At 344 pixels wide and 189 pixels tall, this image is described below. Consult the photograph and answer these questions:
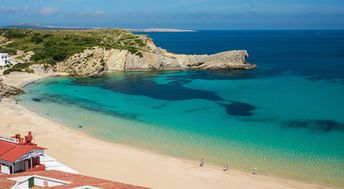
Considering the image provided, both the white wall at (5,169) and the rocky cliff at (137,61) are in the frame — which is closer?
the white wall at (5,169)

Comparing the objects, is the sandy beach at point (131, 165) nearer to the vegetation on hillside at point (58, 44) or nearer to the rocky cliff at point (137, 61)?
the rocky cliff at point (137, 61)

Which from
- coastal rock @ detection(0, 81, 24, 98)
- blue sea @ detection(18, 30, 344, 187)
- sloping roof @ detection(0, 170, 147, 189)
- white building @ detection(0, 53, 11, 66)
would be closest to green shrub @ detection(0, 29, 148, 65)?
white building @ detection(0, 53, 11, 66)

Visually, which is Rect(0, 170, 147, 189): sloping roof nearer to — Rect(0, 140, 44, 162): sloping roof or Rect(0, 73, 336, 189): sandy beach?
Rect(0, 140, 44, 162): sloping roof

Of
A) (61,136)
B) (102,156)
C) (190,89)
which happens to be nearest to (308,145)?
(102,156)

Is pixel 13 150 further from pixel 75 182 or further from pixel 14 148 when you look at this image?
pixel 75 182

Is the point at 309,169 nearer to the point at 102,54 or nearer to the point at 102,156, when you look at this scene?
the point at 102,156

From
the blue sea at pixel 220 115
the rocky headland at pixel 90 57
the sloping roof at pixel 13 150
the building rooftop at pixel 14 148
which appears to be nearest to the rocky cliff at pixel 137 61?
the rocky headland at pixel 90 57

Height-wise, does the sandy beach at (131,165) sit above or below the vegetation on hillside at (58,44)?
below
